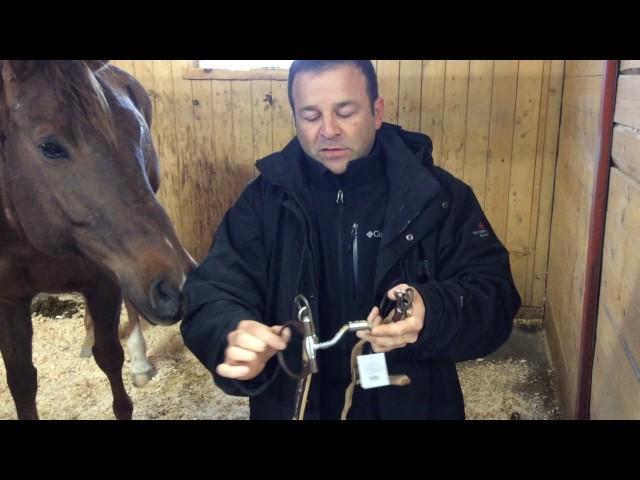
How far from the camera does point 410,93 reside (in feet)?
3.56

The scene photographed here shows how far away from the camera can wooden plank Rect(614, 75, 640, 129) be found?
597mm

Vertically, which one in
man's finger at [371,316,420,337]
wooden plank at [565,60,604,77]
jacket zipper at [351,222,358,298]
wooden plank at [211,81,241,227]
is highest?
wooden plank at [565,60,604,77]

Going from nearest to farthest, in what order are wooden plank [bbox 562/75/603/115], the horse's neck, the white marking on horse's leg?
the horse's neck → wooden plank [bbox 562/75/603/115] → the white marking on horse's leg

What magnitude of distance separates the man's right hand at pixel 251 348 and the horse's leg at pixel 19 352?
64 cm

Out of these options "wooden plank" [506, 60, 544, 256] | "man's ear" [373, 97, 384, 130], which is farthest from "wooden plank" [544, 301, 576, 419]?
"man's ear" [373, 97, 384, 130]

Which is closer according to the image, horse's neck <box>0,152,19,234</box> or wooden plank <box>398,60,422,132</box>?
horse's neck <box>0,152,19,234</box>

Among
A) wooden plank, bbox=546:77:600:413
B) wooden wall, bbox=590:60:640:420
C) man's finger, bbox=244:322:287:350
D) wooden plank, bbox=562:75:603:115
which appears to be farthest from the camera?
wooden plank, bbox=546:77:600:413

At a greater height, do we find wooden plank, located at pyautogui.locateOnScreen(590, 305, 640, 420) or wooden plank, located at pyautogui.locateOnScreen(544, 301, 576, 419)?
wooden plank, located at pyautogui.locateOnScreen(590, 305, 640, 420)

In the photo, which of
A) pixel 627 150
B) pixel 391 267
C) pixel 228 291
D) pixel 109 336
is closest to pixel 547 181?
pixel 627 150

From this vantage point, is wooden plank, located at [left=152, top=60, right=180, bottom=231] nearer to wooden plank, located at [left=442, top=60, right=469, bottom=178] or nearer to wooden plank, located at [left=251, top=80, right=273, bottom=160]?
wooden plank, located at [left=251, top=80, right=273, bottom=160]

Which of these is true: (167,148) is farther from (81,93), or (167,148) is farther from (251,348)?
(251,348)

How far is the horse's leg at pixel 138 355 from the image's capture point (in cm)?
120

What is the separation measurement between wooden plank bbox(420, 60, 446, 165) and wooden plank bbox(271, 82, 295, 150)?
30cm
